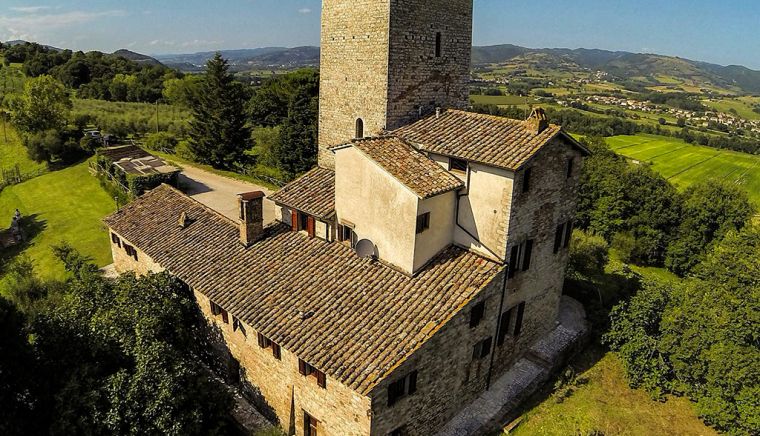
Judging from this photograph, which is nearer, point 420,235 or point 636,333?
point 420,235

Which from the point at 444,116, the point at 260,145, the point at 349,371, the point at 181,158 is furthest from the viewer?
the point at 260,145

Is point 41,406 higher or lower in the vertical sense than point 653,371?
higher

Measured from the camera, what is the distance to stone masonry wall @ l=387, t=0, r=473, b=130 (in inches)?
697

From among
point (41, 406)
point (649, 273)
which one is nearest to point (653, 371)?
point (41, 406)

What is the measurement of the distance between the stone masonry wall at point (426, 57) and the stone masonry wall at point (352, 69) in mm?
459

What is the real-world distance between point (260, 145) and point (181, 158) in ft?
31.2

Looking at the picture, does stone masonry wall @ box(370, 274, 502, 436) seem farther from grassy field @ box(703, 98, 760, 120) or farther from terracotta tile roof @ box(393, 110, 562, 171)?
grassy field @ box(703, 98, 760, 120)

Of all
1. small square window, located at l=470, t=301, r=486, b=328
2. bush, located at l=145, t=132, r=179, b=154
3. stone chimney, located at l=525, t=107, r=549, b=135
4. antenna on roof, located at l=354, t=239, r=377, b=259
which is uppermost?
stone chimney, located at l=525, t=107, r=549, b=135

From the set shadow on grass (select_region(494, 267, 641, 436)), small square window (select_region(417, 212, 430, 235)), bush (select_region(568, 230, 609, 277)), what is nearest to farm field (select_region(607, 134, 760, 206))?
bush (select_region(568, 230, 609, 277))

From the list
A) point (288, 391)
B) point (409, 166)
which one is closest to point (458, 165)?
point (409, 166)

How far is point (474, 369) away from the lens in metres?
16.3

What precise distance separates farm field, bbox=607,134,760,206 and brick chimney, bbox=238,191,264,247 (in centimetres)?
6492

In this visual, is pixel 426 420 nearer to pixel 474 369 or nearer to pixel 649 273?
pixel 474 369

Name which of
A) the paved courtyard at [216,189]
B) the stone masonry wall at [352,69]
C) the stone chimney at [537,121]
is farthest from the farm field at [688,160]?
the stone masonry wall at [352,69]
